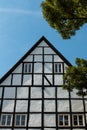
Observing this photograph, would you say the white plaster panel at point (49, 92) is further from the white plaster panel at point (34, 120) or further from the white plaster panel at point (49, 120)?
the white plaster panel at point (34, 120)

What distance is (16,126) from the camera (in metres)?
17.1

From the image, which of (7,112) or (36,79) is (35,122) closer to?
(7,112)

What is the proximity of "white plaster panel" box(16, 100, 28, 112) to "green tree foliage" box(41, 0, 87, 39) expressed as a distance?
601 cm

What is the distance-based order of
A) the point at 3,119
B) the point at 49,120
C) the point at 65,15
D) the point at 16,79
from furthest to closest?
the point at 16,79
the point at 3,119
the point at 49,120
the point at 65,15

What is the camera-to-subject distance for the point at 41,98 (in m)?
18.3

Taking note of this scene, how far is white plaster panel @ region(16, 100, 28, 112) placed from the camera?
17.8 metres

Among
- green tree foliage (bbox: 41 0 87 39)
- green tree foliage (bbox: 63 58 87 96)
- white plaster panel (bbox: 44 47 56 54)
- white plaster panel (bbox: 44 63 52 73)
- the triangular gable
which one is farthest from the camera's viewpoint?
white plaster panel (bbox: 44 47 56 54)

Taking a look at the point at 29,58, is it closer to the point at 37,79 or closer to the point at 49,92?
the point at 37,79

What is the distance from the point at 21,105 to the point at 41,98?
1.40 metres

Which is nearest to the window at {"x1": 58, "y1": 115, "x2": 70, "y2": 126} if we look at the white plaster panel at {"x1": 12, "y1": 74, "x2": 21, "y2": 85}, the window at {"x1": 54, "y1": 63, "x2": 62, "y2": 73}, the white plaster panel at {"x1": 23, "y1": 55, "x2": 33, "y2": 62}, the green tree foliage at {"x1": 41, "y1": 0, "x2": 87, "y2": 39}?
the window at {"x1": 54, "y1": 63, "x2": 62, "y2": 73}

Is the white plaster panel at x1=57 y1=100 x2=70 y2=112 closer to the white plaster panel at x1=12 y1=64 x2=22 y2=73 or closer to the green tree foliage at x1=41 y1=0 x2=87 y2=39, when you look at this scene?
the white plaster panel at x1=12 y1=64 x2=22 y2=73

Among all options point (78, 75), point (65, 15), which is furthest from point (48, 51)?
point (65, 15)

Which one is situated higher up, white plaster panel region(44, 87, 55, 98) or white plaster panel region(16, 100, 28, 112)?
white plaster panel region(44, 87, 55, 98)

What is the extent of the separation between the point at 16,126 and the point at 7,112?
114 cm
